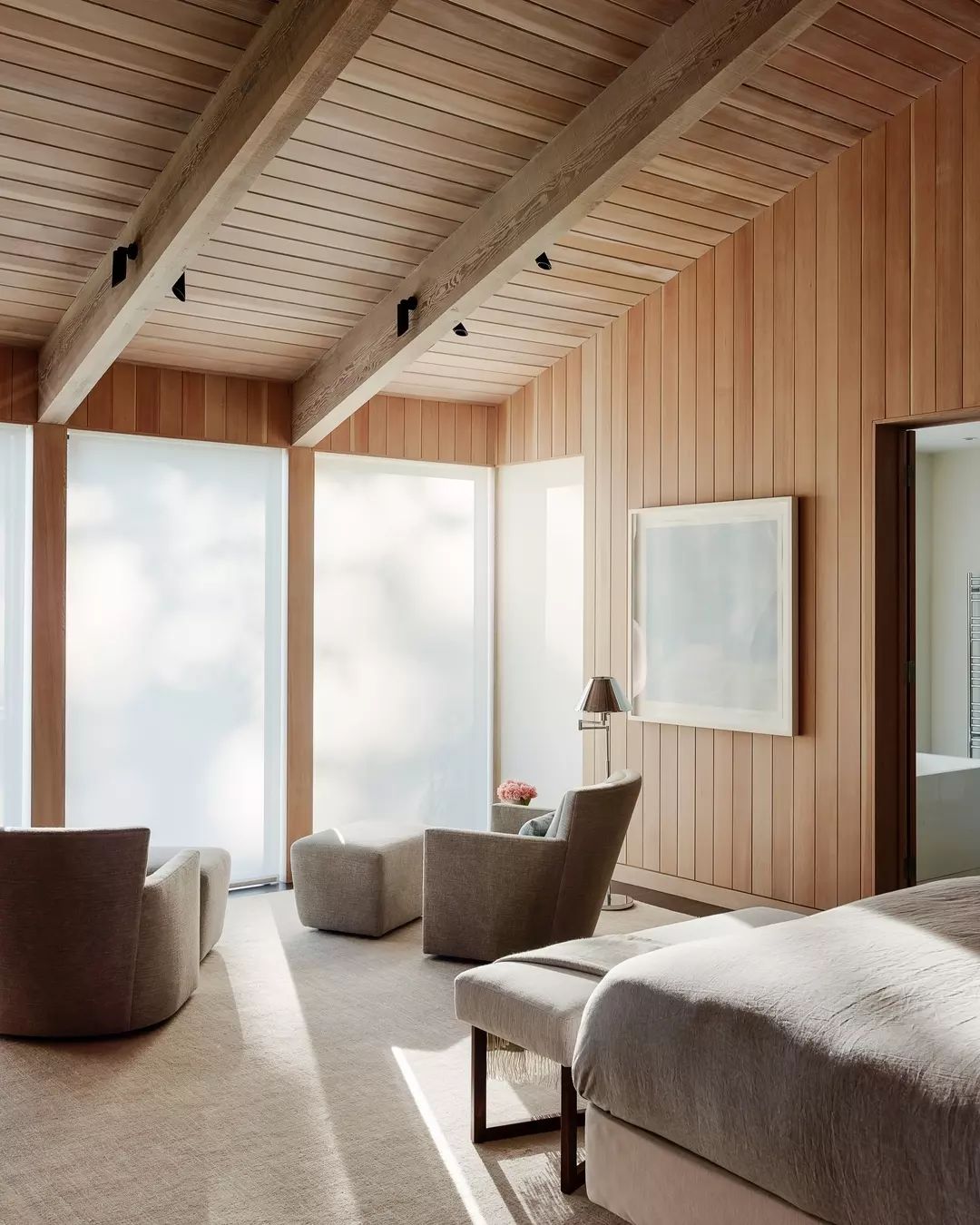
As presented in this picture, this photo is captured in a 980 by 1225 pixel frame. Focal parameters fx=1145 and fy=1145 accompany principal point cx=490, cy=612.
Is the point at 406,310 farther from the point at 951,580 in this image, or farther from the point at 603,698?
the point at 951,580

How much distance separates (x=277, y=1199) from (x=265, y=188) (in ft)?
11.7

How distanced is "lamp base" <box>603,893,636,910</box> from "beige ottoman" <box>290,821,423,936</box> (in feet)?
3.13

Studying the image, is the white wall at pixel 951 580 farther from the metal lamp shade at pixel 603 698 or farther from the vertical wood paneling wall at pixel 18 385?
the vertical wood paneling wall at pixel 18 385

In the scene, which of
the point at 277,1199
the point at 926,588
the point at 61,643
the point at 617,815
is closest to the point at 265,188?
the point at 61,643

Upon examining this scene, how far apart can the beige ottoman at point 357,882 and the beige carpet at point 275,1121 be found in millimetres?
593

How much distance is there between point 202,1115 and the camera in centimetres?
321

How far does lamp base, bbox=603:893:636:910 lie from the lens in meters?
5.58

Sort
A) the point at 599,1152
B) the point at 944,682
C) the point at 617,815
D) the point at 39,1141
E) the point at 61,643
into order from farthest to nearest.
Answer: the point at 61,643
the point at 944,682
the point at 617,815
the point at 39,1141
the point at 599,1152

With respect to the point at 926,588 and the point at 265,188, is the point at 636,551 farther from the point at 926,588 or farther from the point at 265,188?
the point at 265,188

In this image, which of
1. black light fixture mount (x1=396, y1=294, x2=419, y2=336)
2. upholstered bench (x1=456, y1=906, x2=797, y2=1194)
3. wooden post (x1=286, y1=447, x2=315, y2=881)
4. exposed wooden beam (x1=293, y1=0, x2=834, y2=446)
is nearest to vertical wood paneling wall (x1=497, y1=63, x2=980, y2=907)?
exposed wooden beam (x1=293, y1=0, x2=834, y2=446)

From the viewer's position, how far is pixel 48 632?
5.48 metres

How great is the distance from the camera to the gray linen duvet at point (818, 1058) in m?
1.79

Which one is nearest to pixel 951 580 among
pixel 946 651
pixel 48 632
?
pixel 946 651

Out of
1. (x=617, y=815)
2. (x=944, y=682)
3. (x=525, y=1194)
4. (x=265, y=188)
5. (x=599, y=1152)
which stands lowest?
(x=525, y=1194)
